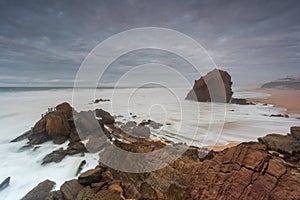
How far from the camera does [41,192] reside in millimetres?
6156

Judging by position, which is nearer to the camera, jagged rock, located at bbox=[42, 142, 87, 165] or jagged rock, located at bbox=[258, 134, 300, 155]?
jagged rock, located at bbox=[258, 134, 300, 155]

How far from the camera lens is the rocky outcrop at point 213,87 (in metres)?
34.3

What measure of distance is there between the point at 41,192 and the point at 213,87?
117ft

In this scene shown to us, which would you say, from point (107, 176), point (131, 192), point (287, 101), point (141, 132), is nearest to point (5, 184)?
point (107, 176)

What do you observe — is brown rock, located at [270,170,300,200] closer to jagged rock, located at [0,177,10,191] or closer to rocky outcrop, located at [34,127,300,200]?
rocky outcrop, located at [34,127,300,200]

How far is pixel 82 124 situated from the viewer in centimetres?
1188

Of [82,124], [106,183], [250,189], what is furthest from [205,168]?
[82,124]

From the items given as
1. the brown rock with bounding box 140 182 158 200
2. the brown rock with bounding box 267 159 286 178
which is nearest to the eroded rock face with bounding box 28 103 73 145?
the brown rock with bounding box 140 182 158 200

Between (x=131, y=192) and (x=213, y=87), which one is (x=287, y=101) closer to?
(x=213, y=87)

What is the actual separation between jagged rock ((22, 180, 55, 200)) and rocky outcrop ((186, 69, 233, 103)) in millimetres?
31717

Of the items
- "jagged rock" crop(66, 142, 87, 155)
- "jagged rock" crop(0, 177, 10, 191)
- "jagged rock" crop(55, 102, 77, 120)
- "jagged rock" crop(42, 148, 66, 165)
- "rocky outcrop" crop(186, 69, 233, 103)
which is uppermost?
"rocky outcrop" crop(186, 69, 233, 103)

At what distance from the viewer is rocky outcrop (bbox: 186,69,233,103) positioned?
3431 centimetres

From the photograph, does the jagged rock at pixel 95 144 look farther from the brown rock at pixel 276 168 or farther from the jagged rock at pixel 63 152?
the brown rock at pixel 276 168

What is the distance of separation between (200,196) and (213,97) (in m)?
34.5
